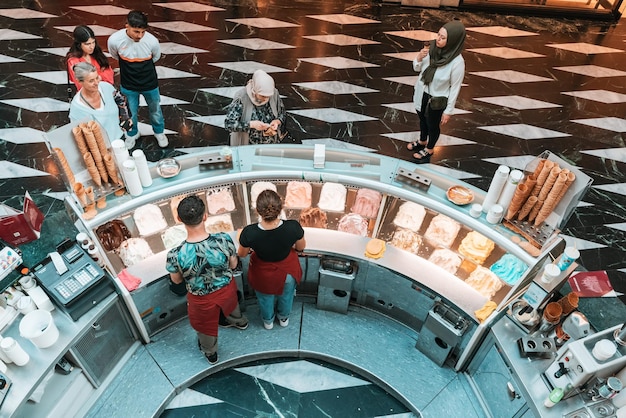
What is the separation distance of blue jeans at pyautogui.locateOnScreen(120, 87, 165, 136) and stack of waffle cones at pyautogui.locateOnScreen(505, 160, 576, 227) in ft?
11.9

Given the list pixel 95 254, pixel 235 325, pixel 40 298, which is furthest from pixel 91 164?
pixel 235 325

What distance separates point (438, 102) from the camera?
4.57 m

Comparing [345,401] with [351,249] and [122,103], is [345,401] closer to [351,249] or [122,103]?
[351,249]

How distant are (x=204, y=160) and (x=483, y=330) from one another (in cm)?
221

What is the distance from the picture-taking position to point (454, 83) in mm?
4375

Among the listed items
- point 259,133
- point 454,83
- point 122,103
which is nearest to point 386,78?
point 454,83

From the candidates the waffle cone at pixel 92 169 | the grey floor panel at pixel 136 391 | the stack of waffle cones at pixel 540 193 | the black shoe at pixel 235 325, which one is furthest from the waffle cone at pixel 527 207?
the waffle cone at pixel 92 169

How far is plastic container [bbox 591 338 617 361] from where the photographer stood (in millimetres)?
2373

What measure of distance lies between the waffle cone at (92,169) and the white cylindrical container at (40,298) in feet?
2.47

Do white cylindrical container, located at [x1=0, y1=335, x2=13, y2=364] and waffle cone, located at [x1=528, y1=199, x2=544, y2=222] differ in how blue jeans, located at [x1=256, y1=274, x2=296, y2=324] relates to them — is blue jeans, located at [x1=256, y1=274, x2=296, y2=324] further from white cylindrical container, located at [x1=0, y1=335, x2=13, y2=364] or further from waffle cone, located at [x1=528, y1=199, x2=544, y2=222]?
waffle cone, located at [x1=528, y1=199, x2=544, y2=222]

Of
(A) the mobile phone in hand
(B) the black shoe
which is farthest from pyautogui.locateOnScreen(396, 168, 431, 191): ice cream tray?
(A) the mobile phone in hand

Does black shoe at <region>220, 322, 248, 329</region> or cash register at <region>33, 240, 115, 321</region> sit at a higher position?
cash register at <region>33, 240, 115, 321</region>

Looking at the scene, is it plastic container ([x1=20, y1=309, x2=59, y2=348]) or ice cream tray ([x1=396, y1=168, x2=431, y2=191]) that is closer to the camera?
plastic container ([x1=20, y1=309, x2=59, y2=348])

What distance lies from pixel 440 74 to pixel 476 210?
1803mm
